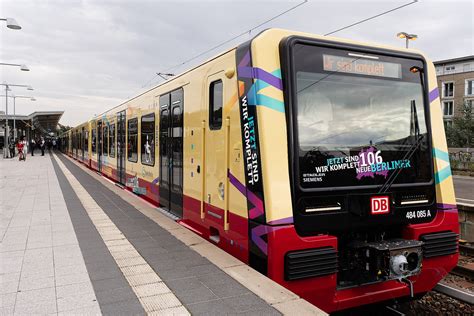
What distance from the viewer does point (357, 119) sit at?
4176mm

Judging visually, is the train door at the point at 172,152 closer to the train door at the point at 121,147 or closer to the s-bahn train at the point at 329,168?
the s-bahn train at the point at 329,168

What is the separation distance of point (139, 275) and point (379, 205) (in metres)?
2.72

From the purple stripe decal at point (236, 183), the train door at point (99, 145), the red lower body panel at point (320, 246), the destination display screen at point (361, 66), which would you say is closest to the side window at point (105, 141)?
the train door at point (99, 145)

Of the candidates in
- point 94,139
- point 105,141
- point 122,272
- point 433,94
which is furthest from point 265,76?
point 94,139

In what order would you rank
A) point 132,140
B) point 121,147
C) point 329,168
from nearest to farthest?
point 329,168
point 132,140
point 121,147

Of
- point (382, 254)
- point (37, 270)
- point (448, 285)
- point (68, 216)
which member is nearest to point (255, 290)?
point (382, 254)

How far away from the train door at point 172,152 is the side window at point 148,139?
73 centimetres

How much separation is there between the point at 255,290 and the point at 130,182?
8.07 m

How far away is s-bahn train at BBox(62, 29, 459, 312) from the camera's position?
3717mm

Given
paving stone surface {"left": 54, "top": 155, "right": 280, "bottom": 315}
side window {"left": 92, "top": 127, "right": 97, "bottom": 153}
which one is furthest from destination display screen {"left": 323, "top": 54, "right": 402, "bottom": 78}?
side window {"left": 92, "top": 127, "right": 97, "bottom": 153}

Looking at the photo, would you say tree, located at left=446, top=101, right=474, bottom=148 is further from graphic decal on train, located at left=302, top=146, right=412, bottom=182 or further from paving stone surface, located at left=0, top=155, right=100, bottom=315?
paving stone surface, located at left=0, top=155, right=100, bottom=315

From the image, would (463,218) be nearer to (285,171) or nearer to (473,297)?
(473,297)

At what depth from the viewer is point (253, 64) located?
12.4 ft

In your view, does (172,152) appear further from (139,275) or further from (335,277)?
(335,277)
